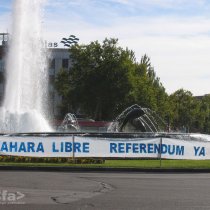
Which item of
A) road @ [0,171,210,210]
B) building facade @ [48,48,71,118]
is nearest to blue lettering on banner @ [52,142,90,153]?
road @ [0,171,210,210]

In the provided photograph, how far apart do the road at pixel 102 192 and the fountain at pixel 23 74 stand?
Result: 1807cm

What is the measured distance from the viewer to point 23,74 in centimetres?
4312

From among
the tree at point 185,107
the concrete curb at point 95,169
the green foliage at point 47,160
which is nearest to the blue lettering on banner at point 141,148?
the green foliage at point 47,160

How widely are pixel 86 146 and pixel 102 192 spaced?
36.0 ft

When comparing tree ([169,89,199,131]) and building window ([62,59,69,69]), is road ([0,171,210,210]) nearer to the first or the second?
tree ([169,89,199,131])

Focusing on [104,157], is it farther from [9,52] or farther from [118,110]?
[118,110]

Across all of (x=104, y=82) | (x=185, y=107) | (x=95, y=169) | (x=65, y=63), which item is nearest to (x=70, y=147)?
(x=95, y=169)

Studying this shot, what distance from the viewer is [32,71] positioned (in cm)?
4431

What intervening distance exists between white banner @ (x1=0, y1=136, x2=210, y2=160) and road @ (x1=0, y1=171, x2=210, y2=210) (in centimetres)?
547

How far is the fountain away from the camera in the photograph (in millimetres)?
37719

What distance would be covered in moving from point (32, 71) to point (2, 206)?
3332 cm

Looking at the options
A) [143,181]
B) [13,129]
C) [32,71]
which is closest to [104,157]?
[143,181]

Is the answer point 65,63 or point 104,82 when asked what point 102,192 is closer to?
point 104,82

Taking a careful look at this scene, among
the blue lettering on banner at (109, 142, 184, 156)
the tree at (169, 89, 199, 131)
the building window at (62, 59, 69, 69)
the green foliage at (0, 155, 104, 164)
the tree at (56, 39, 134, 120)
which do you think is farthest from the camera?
the building window at (62, 59, 69, 69)
